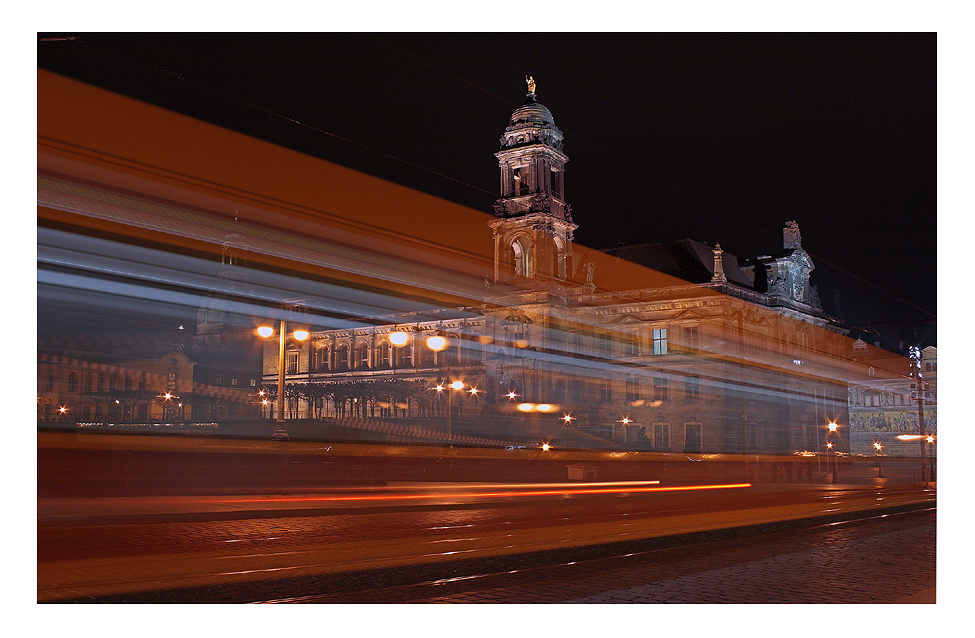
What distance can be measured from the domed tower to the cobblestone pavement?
50.8 m

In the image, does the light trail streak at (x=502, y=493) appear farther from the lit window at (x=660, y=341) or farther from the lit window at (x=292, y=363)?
the lit window at (x=292, y=363)

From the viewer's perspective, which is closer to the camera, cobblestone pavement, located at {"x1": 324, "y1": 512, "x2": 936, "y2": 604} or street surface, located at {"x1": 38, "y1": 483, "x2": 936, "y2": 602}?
cobblestone pavement, located at {"x1": 324, "y1": 512, "x2": 936, "y2": 604}

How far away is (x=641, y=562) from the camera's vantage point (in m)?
10.1

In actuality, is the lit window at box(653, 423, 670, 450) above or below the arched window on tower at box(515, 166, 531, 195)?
below

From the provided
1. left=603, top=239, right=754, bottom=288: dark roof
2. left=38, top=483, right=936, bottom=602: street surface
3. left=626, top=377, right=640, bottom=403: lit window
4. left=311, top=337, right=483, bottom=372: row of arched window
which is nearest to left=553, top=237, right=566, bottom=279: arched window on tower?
left=311, top=337, right=483, bottom=372: row of arched window

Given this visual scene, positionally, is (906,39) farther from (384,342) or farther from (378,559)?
(384,342)

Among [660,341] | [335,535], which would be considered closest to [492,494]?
[335,535]

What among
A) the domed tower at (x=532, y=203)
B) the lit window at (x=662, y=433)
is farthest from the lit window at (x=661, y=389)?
the domed tower at (x=532, y=203)

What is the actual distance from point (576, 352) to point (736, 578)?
54377mm

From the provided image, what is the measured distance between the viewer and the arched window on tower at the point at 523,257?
63.3 metres

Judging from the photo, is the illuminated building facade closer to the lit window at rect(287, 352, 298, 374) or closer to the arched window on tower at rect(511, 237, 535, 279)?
the arched window on tower at rect(511, 237, 535, 279)

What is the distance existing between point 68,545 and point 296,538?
2.85 meters

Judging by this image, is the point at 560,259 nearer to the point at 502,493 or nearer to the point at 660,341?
the point at 660,341

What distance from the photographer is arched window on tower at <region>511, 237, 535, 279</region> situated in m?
63.3
